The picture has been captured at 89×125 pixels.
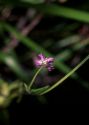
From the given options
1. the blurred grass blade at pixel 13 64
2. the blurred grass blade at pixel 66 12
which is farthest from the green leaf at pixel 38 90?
the blurred grass blade at pixel 13 64

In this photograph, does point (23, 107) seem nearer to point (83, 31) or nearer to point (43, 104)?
point (43, 104)

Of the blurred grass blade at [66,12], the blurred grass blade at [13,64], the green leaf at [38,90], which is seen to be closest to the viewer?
the green leaf at [38,90]

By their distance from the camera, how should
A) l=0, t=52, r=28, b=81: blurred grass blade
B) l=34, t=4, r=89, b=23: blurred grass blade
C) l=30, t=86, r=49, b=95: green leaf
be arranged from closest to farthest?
l=30, t=86, r=49, b=95: green leaf < l=34, t=4, r=89, b=23: blurred grass blade < l=0, t=52, r=28, b=81: blurred grass blade

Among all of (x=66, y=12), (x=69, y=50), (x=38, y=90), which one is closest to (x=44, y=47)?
(x=69, y=50)

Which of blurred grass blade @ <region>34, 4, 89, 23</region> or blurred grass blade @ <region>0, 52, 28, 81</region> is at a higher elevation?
blurred grass blade @ <region>34, 4, 89, 23</region>

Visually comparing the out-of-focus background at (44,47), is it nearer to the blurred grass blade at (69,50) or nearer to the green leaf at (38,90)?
the blurred grass blade at (69,50)

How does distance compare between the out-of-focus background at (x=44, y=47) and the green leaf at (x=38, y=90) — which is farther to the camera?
the out-of-focus background at (x=44, y=47)

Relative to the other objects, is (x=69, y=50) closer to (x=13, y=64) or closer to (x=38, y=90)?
(x=13, y=64)

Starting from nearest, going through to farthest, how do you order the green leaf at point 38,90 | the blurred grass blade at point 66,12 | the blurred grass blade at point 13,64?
the green leaf at point 38,90, the blurred grass blade at point 66,12, the blurred grass blade at point 13,64

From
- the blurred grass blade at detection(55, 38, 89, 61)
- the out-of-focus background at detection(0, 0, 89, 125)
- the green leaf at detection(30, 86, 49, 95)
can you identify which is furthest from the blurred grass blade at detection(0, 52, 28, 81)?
the green leaf at detection(30, 86, 49, 95)

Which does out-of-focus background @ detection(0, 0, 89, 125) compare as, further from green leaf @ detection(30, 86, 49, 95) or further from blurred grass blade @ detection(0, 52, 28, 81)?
green leaf @ detection(30, 86, 49, 95)

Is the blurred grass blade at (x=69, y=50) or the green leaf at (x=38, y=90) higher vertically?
the green leaf at (x=38, y=90)
